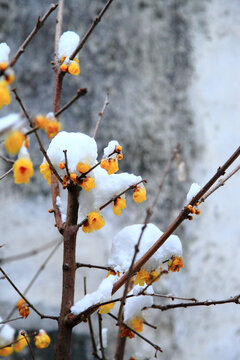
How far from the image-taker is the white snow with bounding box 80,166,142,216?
56 cm

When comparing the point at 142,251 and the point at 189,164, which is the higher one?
the point at 189,164

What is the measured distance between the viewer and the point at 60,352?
0.57m

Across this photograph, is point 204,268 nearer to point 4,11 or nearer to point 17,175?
point 4,11

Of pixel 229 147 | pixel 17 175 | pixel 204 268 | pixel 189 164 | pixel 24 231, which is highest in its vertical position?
pixel 229 147

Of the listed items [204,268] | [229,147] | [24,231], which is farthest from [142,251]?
[229,147]

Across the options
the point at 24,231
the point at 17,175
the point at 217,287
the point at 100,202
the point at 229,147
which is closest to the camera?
the point at 17,175

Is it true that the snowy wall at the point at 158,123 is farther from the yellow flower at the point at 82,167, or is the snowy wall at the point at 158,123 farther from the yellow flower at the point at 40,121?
the yellow flower at the point at 40,121

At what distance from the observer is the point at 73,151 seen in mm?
535

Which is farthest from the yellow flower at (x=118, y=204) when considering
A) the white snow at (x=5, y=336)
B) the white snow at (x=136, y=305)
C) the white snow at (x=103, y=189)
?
the white snow at (x=5, y=336)

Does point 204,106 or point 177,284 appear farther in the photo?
point 204,106

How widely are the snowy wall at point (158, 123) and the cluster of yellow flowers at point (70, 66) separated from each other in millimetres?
1269

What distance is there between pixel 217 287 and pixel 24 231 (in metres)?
0.98

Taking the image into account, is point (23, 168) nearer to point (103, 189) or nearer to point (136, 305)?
point (103, 189)

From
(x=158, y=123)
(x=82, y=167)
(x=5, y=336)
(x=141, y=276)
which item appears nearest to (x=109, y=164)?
(x=82, y=167)
